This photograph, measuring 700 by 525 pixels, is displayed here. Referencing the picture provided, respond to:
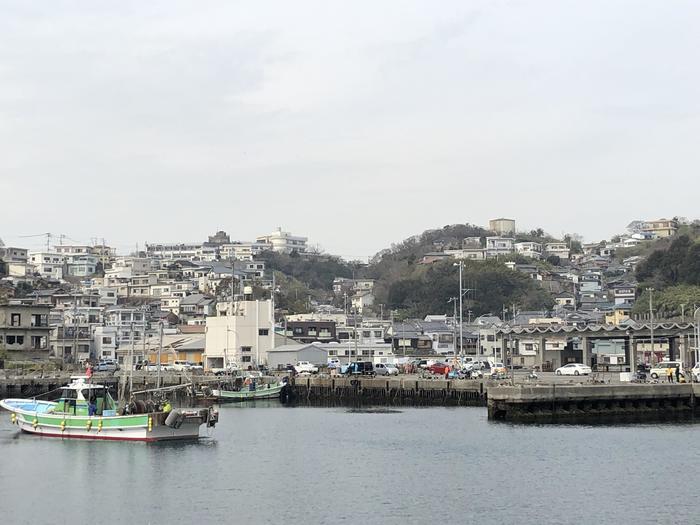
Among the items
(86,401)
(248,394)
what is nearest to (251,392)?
(248,394)

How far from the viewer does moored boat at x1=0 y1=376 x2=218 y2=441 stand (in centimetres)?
4666

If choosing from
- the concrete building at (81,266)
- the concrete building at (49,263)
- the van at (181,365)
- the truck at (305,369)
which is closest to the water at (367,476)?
the truck at (305,369)

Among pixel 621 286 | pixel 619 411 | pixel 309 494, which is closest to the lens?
pixel 309 494

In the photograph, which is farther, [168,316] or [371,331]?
[168,316]

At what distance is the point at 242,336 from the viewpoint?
95.4 meters

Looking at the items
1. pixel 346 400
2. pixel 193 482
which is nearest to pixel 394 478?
pixel 193 482

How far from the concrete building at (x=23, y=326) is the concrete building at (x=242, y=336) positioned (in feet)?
49.2

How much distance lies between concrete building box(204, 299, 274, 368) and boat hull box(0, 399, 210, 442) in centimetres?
4446

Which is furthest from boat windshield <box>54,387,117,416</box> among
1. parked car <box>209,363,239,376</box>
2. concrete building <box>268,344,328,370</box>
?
concrete building <box>268,344,328,370</box>

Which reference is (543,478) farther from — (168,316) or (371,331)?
(168,316)

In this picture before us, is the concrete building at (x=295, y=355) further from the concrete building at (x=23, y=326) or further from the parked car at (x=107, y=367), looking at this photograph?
the concrete building at (x=23, y=326)

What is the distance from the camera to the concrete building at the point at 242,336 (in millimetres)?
95250

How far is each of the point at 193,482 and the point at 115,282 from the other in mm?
144353

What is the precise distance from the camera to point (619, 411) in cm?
5612
